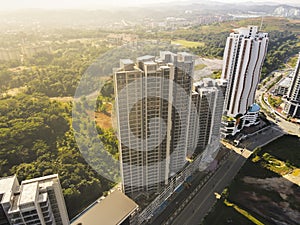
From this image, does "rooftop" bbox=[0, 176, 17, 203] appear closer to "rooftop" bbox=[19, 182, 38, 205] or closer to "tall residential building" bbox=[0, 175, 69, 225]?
"tall residential building" bbox=[0, 175, 69, 225]

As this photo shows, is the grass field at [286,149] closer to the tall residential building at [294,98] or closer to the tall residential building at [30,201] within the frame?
the tall residential building at [294,98]

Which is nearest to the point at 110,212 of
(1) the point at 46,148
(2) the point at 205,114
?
(1) the point at 46,148

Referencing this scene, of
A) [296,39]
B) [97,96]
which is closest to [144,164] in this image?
[97,96]

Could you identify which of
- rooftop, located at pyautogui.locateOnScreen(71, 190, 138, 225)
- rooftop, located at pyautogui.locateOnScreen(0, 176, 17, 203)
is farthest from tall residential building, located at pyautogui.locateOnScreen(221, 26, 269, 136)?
rooftop, located at pyautogui.locateOnScreen(0, 176, 17, 203)

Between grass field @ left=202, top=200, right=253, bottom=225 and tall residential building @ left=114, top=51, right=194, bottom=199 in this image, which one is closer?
tall residential building @ left=114, top=51, right=194, bottom=199

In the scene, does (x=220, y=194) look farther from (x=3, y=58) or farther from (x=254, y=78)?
(x=3, y=58)

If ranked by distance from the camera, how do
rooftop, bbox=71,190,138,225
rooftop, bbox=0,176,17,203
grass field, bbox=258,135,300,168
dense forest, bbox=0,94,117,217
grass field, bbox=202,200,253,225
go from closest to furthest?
1. rooftop, bbox=0,176,17,203
2. rooftop, bbox=71,190,138,225
3. grass field, bbox=202,200,253,225
4. dense forest, bbox=0,94,117,217
5. grass field, bbox=258,135,300,168
